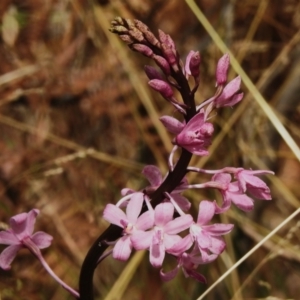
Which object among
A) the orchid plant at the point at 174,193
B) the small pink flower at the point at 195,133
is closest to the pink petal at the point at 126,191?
the orchid plant at the point at 174,193

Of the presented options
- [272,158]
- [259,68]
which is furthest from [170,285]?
[259,68]

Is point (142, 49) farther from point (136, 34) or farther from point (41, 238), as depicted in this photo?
point (41, 238)

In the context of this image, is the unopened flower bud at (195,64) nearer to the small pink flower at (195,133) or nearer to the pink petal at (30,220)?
the small pink flower at (195,133)

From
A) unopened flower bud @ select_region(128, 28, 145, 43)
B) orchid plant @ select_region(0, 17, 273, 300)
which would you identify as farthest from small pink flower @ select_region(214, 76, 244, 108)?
unopened flower bud @ select_region(128, 28, 145, 43)

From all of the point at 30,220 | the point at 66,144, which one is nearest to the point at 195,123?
the point at 30,220

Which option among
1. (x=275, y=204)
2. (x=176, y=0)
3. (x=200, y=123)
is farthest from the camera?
(x=176, y=0)

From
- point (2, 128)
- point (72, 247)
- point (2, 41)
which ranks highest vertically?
point (2, 41)

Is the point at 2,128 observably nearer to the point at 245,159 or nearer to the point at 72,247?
the point at 72,247
